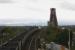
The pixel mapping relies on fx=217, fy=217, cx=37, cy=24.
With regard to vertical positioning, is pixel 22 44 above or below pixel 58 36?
below

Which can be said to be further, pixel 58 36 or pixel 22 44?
pixel 22 44

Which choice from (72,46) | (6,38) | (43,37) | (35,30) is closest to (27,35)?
(35,30)

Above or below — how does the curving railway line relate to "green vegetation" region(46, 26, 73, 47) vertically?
below

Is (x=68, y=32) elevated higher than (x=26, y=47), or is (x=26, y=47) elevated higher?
(x=68, y=32)

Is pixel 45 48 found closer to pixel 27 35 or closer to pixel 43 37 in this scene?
pixel 43 37

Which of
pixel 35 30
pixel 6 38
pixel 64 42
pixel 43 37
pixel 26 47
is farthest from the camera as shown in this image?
pixel 35 30

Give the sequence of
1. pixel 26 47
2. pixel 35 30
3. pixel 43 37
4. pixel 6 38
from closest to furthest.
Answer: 1. pixel 26 47
2. pixel 43 37
3. pixel 6 38
4. pixel 35 30

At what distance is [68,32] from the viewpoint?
24.0 ft

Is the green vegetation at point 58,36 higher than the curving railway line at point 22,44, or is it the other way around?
the green vegetation at point 58,36

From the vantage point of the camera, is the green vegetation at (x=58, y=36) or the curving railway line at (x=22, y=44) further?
the green vegetation at (x=58, y=36)

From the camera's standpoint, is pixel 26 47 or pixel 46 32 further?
pixel 46 32

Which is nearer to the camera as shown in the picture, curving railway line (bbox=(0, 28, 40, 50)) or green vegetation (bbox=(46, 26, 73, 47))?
curving railway line (bbox=(0, 28, 40, 50))

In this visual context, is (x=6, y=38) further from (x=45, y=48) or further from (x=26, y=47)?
(x=45, y=48)

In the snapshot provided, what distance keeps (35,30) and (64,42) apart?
352 cm
